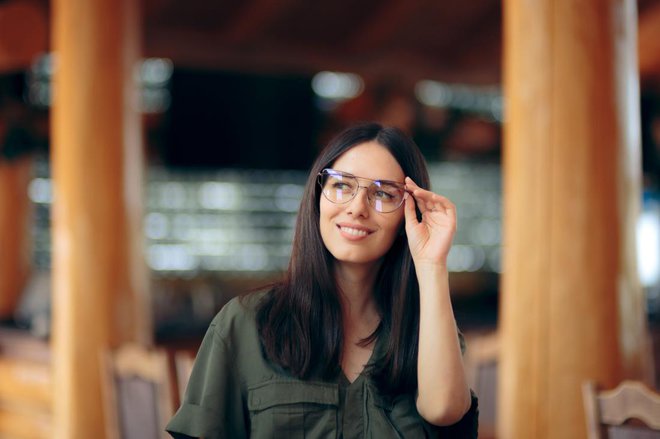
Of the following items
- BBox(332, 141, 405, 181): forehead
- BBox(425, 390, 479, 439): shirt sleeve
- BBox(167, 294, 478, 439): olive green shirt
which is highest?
BBox(332, 141, 405, 181): forehead

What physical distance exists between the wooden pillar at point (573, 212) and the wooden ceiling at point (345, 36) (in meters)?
4.31

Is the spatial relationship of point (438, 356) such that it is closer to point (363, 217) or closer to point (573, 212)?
point (363, 217)

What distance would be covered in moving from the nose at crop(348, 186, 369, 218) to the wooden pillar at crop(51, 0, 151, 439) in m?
3.36

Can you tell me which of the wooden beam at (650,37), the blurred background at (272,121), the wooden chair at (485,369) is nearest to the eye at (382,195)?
the wooden chair at (485,369)

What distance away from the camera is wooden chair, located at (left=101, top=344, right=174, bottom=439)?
121 inches

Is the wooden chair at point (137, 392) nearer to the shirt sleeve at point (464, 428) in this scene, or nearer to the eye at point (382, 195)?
the shirt sleeve at point (464, 428)

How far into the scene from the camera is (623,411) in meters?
2.18

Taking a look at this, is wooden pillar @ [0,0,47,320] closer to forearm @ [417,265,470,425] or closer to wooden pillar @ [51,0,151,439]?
wooden pillar @ [51,0,151,439]

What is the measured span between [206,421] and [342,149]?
490mm

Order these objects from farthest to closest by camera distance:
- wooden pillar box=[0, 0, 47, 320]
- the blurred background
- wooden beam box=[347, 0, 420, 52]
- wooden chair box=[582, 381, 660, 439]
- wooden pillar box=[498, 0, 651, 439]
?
wooden beam box=[347, 0, 420, 52] → the blurred background → wooden pillar box=[0, 0, 47, 320] → wooden pillar box=[498, 0, 651, 439] → wooden chair box=[582, 381, 660, 439]

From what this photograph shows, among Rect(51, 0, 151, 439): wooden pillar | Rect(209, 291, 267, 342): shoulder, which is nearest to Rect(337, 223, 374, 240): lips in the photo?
Rect(209, 291, 267, 342): shoulder

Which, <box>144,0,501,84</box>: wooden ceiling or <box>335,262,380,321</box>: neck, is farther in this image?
<box>144,0,501,84</box>: wooden ceiling

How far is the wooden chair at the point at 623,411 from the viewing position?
83.6 inches

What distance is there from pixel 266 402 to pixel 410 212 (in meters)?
0.38
